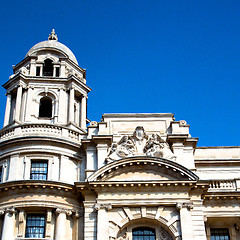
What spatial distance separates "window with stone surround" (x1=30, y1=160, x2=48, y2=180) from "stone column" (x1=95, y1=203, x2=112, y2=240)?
4788 millimetres

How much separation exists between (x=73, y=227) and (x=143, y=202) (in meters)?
4.88

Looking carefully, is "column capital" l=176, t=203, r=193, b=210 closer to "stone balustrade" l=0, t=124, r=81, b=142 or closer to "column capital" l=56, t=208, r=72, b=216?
"column capital" l=56, t=208, r=72, b=216

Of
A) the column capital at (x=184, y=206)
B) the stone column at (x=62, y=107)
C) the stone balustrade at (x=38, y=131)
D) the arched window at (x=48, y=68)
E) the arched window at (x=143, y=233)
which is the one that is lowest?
the arched window at (x=143, y=233)

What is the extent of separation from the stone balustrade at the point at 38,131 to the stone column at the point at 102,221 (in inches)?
254

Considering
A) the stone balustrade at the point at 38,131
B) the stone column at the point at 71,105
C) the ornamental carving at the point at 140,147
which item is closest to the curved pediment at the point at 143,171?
the ornamental carving at the point at 140,147

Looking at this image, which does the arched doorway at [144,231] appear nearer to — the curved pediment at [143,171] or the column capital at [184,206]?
the column capital at [184,206]

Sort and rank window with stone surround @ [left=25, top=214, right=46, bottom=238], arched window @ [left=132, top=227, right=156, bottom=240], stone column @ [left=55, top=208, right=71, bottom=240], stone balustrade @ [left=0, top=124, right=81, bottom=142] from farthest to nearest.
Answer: stone balustrade @ [left=0, top=124, right=81, bottom=142] < arched window @ [left=132, top=227, right=156, bottom=240] < window with stone surround @ [left=25, top=214, right=46, bottom=238] < stone column @ [left=55, top=208, right=71, bottom=240]

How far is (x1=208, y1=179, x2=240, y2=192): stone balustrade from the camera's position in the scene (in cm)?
3186

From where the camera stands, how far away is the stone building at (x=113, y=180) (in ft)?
97.1

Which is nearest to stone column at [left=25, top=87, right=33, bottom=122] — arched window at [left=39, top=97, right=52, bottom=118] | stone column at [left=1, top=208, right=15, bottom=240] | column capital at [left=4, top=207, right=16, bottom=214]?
arched window at [left=39, top=97, right=52, bottom=118]

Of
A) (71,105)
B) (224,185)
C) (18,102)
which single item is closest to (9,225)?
(18,102)

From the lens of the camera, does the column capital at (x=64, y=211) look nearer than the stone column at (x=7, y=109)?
Yes

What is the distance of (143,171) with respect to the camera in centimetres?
3133

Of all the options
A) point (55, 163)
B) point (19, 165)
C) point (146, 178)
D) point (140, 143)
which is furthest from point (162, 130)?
point (19, 165)
